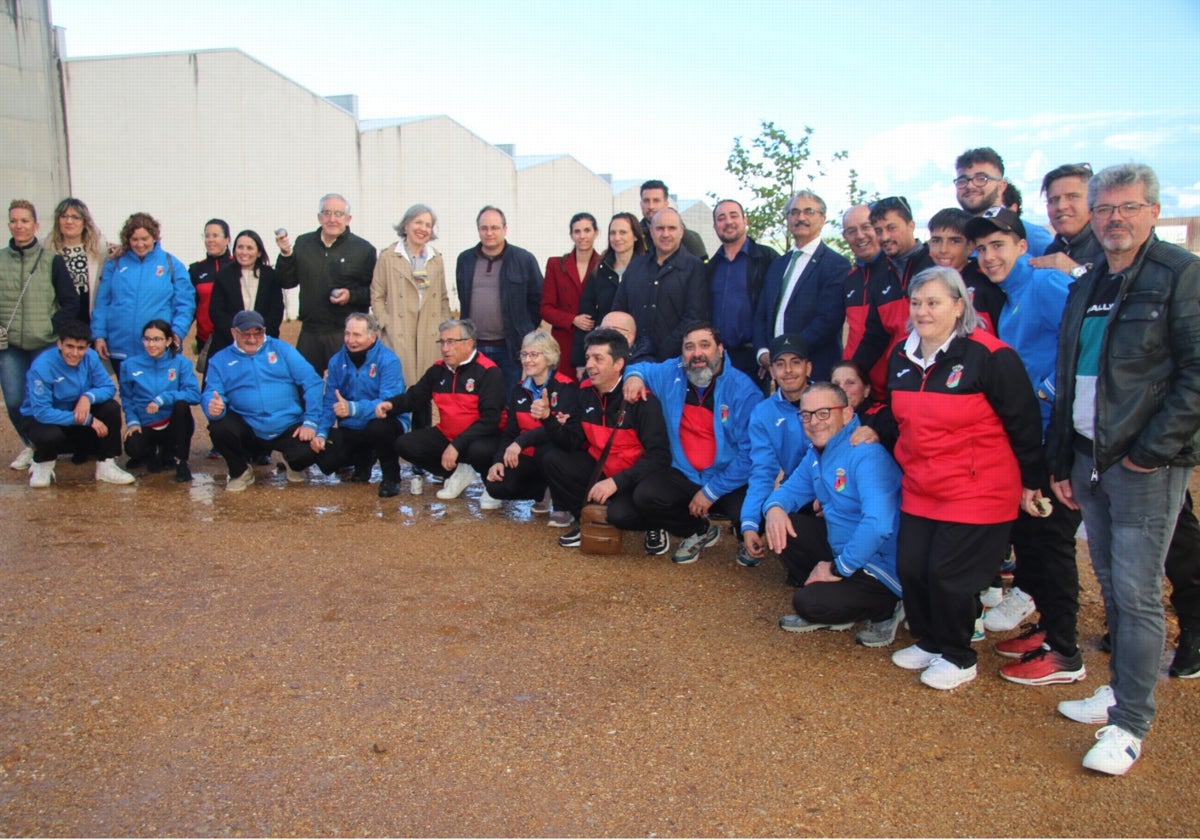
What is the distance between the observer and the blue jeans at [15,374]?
747 cm

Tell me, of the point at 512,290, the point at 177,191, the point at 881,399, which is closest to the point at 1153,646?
the point at 881,399

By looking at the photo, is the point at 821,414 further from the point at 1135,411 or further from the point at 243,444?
the point at 243,444

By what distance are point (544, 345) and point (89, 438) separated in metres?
3.87

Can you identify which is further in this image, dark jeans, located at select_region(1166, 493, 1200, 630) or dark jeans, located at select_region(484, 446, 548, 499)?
dark jeans, located at select_region(484, 446, 548, 499)

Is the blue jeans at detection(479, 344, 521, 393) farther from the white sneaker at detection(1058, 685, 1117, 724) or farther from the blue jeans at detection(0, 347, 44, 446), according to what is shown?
the white sneaker at detection(1058, 685, 1117, 724)

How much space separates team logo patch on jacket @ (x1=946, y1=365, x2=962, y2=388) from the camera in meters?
3.71

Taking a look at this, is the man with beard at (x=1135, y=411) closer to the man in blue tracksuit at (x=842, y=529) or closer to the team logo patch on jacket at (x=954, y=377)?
the team logo patch on jacket at (x=954, y=377)

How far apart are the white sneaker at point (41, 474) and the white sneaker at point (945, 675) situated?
6441 mm

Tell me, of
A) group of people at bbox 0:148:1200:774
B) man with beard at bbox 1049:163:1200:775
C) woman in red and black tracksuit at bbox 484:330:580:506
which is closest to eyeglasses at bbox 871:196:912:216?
group of people at bbox 0:148:1200:774

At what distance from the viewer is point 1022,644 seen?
4102 mm

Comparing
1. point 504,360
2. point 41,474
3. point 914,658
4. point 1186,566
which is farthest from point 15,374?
point 1186,566

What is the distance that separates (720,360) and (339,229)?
375 cm

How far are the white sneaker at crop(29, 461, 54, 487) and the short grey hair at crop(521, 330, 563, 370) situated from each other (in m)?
3.87

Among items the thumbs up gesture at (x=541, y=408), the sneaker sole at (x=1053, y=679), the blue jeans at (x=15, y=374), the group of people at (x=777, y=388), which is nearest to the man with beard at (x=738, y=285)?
the group of people at (x=777, y=388)
